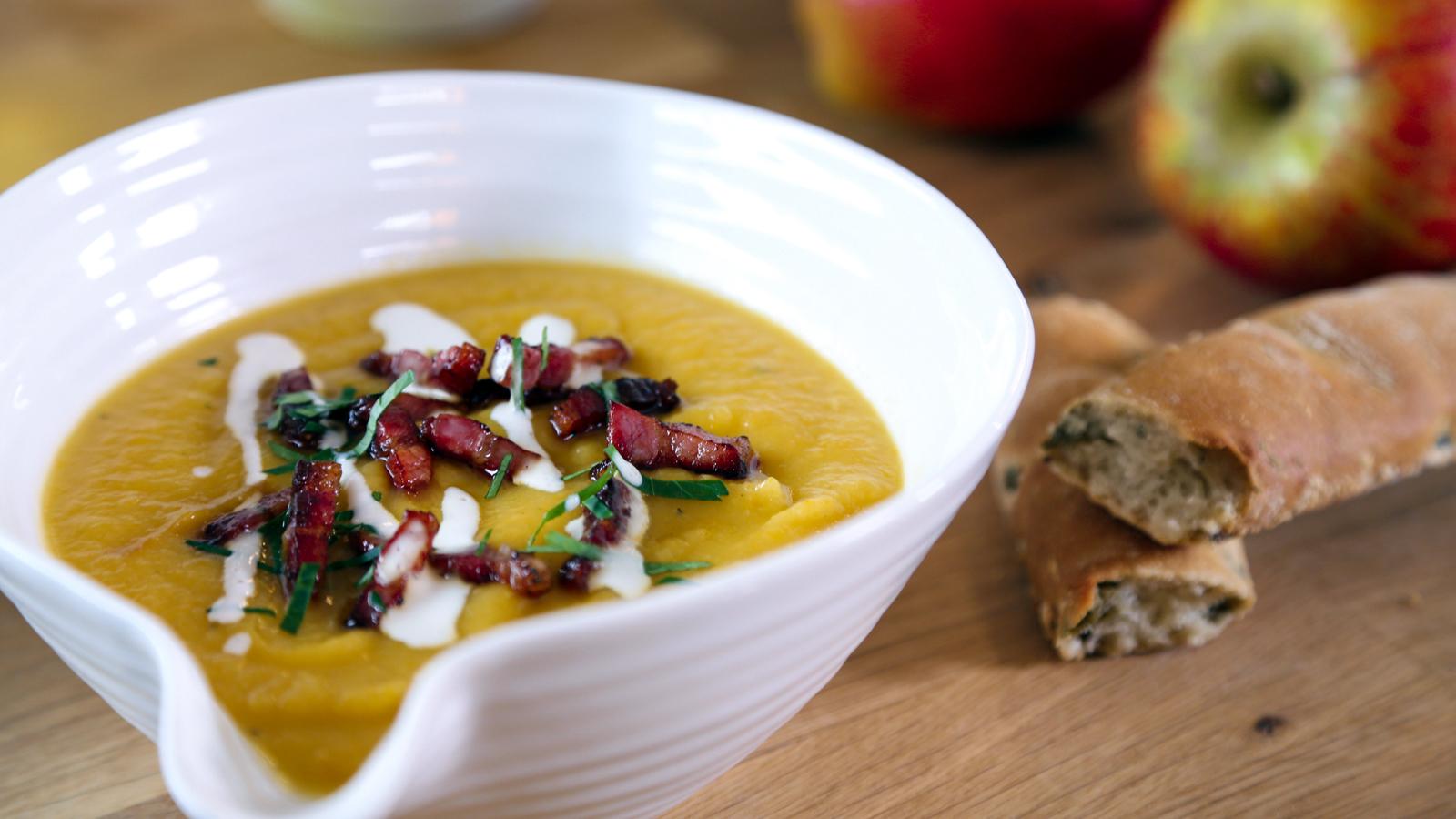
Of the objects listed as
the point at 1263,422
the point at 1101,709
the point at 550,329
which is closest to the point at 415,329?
the point at 550,329

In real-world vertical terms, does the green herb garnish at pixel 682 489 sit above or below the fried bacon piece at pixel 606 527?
below

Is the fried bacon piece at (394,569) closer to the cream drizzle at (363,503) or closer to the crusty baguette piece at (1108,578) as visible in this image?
the cream drizzle at (363,503)

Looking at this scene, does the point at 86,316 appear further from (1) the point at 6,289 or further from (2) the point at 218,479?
(2) the point at 218,479

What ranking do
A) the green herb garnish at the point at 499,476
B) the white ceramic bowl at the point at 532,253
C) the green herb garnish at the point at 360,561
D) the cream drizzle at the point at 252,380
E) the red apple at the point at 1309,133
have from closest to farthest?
the white ceramic bowl at the point at 532,253
the green herb garnish at the point at 360,561
the green herb garnish at the point at 499,476
the cream drizzle at the point at 252,380
the red apple at the point at 1309,133

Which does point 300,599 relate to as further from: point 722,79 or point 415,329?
point 722,79

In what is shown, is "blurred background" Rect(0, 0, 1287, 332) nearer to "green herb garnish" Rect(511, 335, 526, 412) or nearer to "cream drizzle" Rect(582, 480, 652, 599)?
"green herb garnish" Rect(511, 335, 526, 412)

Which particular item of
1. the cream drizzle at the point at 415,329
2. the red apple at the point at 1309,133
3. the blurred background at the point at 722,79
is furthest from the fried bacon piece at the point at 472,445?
the red apple at the point at 1309,133

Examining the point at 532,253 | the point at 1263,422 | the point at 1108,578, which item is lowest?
the point at 1108,578

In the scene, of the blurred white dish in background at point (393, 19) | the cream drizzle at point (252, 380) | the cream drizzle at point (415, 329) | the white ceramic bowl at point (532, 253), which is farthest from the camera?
the blurred white dish in background at point (393, 19)
